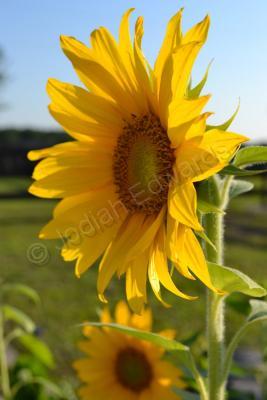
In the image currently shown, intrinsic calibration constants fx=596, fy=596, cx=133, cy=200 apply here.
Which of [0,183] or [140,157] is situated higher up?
[0,183]

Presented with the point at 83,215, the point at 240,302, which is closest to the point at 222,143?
Result: the point at 83,215

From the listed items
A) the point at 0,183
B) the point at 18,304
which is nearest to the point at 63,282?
the point at 18,304

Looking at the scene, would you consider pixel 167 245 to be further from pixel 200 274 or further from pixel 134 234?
pixel 134 234

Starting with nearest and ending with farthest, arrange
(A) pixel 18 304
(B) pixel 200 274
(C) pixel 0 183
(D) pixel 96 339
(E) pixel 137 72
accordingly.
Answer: (B) pixel 200 274 < (E) pixel 137 72 < (D) pixel 96 339 < (A) pixel 18 304 < (C) pixel 0 183

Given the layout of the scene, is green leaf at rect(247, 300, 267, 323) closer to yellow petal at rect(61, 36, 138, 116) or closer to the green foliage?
yellow petal at rect(61, 36, 138, 116)

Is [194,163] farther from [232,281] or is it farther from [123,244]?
[123,244]

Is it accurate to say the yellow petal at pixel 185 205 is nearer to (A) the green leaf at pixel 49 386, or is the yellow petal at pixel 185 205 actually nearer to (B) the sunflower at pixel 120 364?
(B) the sunflower at pixel 120 364
